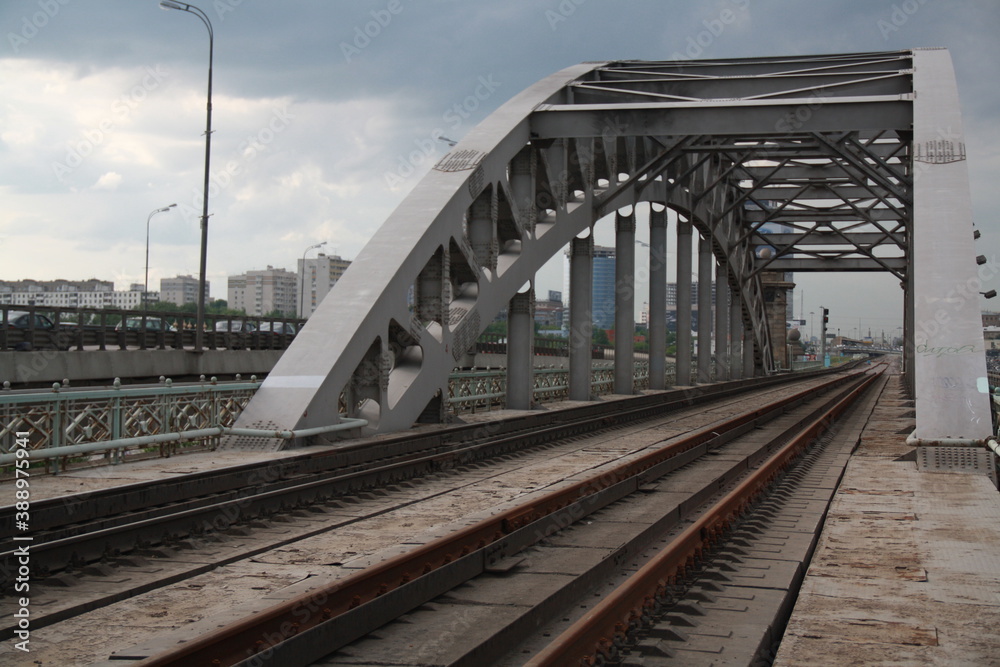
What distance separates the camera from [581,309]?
28000mm

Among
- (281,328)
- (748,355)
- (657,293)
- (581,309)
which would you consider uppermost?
(657,293)

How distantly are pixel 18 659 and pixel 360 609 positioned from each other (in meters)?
2.05

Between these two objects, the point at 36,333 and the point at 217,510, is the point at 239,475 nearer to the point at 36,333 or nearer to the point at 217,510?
the point at 217,510

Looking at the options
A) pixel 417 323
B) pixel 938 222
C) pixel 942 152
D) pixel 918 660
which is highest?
pixel 942 152

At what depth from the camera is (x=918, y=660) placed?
5883 millimetres

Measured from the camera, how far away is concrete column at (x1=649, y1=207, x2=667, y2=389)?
3712 centimetres

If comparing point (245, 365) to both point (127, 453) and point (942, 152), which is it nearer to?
point (127, 453)

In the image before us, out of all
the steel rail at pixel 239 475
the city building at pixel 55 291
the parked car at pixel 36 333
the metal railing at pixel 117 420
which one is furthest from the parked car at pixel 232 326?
the city building at pixel 55 291

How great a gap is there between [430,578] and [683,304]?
36796 millimetres

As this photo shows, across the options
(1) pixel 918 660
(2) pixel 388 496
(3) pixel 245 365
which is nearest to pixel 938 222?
(2) pixel 388 496

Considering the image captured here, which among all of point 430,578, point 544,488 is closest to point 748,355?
point 544,488

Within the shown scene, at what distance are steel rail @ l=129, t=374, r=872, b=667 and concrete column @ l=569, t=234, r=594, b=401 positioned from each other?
17248 mm

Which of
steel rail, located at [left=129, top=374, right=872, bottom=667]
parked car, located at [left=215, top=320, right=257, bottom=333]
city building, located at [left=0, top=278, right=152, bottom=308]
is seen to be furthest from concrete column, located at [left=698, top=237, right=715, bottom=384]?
city building, located at [left=0, top=278, right=152, bottom=308]

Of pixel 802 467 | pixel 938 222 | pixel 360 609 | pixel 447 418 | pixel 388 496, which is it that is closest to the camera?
pixel 360 609
